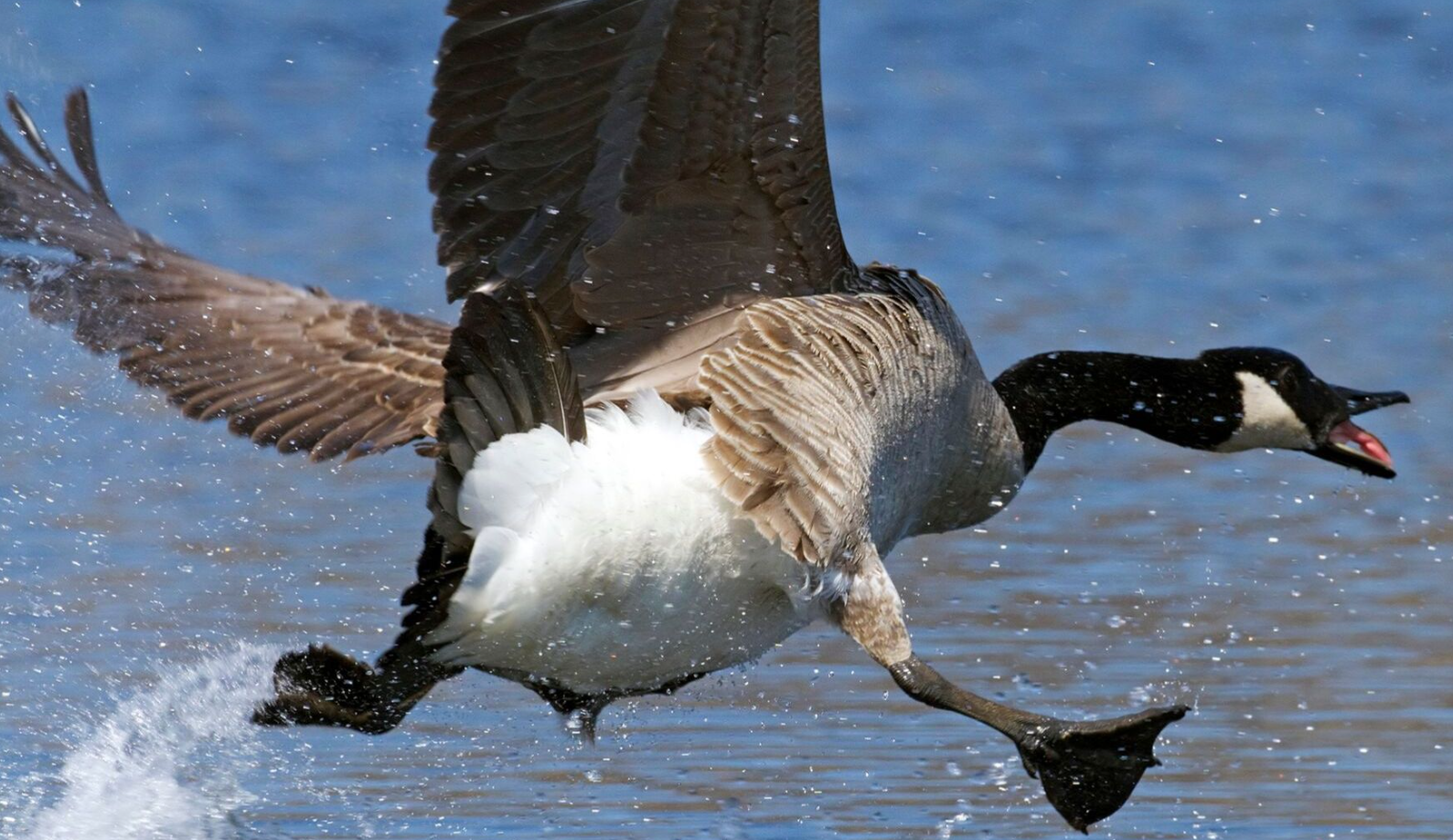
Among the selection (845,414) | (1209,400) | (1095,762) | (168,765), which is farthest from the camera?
(1209,400)

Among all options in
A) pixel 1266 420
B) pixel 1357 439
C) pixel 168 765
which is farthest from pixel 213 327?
pixel 1357 439

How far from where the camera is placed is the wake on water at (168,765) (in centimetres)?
455

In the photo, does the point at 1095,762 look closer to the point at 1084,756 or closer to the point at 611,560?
the point at 1084,756

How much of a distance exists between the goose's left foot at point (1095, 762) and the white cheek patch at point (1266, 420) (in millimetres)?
1420

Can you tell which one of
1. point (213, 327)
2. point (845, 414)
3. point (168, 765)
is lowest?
point (168, 765)

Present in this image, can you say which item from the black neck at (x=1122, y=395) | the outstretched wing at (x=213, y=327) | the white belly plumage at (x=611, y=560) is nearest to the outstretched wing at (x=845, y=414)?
the white belly plumage at (x=611, y=560)

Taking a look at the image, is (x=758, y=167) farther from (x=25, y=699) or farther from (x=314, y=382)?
(x=25, y=699)

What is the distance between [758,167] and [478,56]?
61 centimetres

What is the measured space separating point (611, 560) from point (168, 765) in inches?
50.3

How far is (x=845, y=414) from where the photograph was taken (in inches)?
172

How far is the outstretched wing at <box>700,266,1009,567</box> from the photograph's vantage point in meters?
4.29

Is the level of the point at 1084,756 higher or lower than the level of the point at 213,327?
lower

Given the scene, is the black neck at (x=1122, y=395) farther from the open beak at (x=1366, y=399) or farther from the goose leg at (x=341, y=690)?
the goose leg at (x=341, y=690)

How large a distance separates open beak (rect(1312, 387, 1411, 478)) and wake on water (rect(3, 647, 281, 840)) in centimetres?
261
